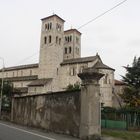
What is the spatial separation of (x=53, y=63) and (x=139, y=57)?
30.0 meters

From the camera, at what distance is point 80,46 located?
10200 centimetres

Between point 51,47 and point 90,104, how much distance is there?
218 feet

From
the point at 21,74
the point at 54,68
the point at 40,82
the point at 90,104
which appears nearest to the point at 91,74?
the point at 90,104

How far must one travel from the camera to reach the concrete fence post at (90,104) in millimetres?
15143

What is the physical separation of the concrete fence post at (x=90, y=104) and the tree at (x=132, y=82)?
31851mm

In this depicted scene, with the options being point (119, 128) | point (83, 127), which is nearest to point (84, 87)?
point (83, 127)

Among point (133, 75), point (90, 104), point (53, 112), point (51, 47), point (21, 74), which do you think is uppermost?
point (51, 47)

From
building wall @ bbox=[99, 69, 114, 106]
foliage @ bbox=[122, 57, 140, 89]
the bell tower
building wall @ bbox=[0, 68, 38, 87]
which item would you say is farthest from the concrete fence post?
building wall @ bbox=[0, 68, 38, 87]

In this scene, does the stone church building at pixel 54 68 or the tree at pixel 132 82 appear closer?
the tree at pixel 132 82

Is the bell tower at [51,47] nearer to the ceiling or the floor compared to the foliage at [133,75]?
nearer to the ceiling

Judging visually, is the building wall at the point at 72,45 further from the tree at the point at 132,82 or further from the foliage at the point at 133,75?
the foliage at the point at 133,75

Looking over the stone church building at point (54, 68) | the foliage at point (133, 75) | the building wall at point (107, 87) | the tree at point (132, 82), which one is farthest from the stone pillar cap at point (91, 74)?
the stone church building at point (54, 68)

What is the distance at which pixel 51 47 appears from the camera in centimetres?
8106

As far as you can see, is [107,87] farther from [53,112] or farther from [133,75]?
[53,112]
